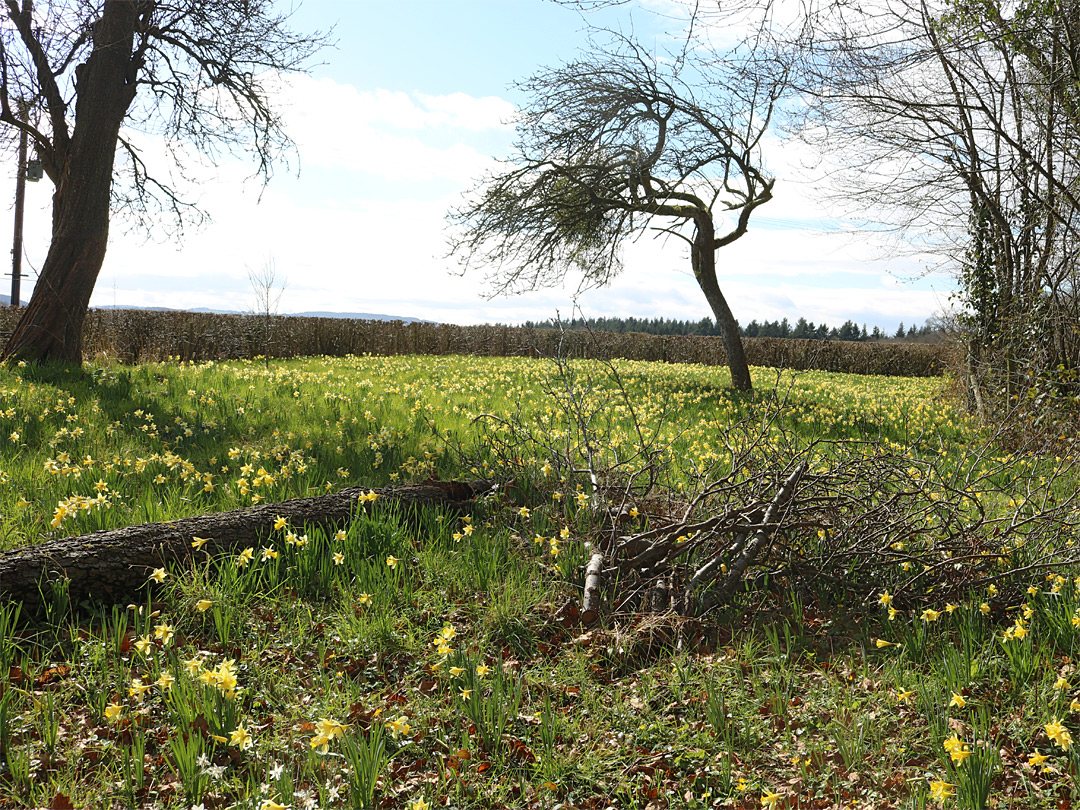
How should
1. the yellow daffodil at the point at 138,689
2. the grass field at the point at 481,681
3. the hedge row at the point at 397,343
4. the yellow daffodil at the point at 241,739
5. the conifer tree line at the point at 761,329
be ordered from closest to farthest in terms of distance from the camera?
the yellow daffodil at the point at 241,739 < the grass field at the point at 481,681 < the yellow daffodil at the point at 138,689 < the hedge row at the point at 397,343 < the conifer tree line at the point at 761,329

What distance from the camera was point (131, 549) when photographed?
3.77m

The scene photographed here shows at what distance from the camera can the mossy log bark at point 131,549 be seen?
3.53 meters

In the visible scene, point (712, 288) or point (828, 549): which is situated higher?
point (712, 288)

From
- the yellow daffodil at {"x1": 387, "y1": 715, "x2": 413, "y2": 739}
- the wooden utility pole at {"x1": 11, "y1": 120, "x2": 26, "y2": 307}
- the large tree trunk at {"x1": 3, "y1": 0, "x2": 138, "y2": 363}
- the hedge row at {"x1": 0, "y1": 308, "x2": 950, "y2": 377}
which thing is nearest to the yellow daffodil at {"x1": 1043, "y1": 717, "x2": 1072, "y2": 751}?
the yellow daffodil at {"x1": 387, "y1": 715, "x2": 413, "y2": 739}

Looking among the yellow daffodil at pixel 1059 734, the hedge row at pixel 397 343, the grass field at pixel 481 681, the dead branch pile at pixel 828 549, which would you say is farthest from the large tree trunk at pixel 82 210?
the yellow daffodil at pixel 1059 734

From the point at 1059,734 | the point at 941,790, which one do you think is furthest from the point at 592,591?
the point at 1059,734

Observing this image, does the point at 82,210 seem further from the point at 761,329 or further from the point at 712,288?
the point at 761,329

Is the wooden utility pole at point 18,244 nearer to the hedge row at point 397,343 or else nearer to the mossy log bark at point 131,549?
the hedge row at point 397,343

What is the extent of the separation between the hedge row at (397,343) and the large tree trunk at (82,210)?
A: 277cm

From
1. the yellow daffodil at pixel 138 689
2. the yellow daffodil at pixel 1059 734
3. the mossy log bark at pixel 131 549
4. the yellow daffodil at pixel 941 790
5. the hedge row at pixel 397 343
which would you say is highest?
the hedge row at pixel 397 343

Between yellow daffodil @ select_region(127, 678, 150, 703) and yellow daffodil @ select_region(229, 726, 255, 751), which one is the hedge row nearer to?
yellow daffodil @ select_region(127, 678, 150, 703)

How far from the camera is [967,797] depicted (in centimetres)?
248

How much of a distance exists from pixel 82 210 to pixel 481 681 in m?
11.0

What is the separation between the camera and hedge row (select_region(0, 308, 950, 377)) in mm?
18438
